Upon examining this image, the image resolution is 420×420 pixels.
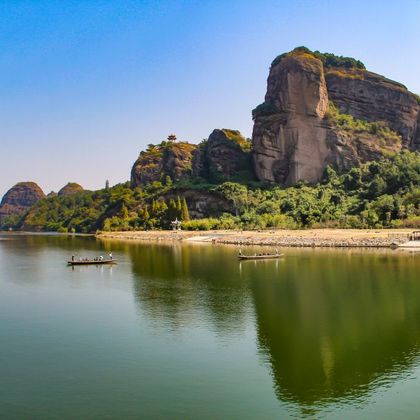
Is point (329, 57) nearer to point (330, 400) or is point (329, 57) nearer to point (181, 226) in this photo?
point (181, 226)

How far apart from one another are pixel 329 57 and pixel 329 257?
116385 millimetres

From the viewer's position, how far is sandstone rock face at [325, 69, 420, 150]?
158 meters

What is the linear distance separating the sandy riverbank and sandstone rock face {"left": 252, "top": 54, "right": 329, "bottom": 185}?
43.0m

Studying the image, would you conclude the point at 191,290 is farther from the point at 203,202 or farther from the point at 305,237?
the point at 203,202

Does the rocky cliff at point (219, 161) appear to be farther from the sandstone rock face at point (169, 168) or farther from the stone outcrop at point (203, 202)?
the stone outcrop at point (203, 202)

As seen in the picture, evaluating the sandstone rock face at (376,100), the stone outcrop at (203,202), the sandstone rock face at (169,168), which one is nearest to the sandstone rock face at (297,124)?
the sandstone rock face at (376,100)

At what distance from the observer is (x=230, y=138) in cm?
17400

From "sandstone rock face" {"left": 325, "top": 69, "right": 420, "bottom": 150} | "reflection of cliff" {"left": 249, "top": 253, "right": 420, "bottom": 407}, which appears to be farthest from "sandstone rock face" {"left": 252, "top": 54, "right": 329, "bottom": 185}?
"reflection of cliff" {"left": 249, "top": 253, "right": 420, "bottom": 407}

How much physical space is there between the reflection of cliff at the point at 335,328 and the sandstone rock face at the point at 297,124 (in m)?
97.2

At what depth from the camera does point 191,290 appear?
4597 centimetres

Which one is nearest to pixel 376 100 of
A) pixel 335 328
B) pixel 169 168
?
pixel 169 168

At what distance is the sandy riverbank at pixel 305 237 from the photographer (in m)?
82.3

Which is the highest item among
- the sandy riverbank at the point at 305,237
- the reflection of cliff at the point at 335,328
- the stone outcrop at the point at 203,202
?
the stone outcrop at the point at 203,202

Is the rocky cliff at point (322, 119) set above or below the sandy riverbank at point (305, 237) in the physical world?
above
